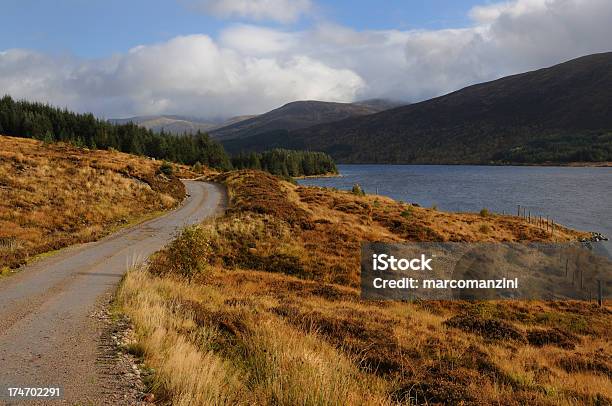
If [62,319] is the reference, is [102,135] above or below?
above

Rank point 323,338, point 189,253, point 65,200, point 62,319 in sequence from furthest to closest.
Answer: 1. point 65,200
2. point 189,253
3. point 323,338
4. point 62,319

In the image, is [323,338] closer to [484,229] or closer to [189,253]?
[189,253]

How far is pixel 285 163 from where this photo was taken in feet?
489

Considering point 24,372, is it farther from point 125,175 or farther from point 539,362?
point 125,175

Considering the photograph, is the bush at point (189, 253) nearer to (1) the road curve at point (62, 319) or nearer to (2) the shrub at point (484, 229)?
(1) the road curve at point (62, 319)

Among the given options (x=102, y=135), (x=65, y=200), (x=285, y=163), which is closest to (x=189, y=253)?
(x=65, y=200)

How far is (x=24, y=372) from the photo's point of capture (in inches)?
278

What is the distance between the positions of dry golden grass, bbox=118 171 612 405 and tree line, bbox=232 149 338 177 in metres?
102

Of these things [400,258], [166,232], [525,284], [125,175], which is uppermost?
[125,175]

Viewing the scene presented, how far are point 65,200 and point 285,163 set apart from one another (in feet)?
391

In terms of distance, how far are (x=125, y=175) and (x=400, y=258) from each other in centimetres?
2901

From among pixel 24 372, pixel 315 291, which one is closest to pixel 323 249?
pixel 315 291

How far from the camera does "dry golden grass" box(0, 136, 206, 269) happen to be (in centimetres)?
2192

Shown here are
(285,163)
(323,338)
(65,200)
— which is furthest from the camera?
(285,163)
